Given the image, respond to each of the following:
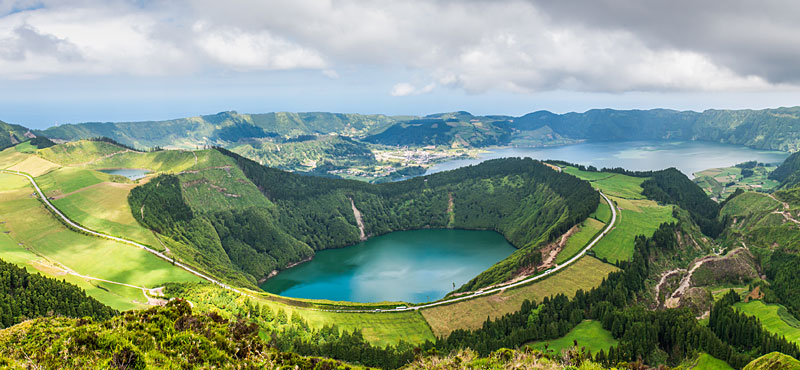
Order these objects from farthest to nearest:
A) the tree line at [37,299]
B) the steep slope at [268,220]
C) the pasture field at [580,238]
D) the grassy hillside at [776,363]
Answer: the steep slope at [268,220]
the pasture field at [580,238]
the tree line at [37,299]
the grassy hillside at [776,363]

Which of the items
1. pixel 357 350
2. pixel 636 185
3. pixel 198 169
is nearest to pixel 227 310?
pixel 357 350

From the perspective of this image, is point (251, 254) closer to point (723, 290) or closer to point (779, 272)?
point (723, 290)

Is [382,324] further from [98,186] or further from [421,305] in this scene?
[98,186]

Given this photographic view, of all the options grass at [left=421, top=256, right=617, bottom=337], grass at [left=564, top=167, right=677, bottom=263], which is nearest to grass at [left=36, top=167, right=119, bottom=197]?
grass at [left=421, top=256, right=617, bottom=337]

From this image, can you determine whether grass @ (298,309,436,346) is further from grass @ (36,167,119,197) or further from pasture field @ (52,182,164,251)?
grass @ (36,167,119,197)

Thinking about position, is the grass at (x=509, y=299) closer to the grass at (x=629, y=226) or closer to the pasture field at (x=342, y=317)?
the pasture field at (x=342, y=317)

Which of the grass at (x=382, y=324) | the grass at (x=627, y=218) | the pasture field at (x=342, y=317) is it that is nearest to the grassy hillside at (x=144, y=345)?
the pasture field at (x=342, y=317)
